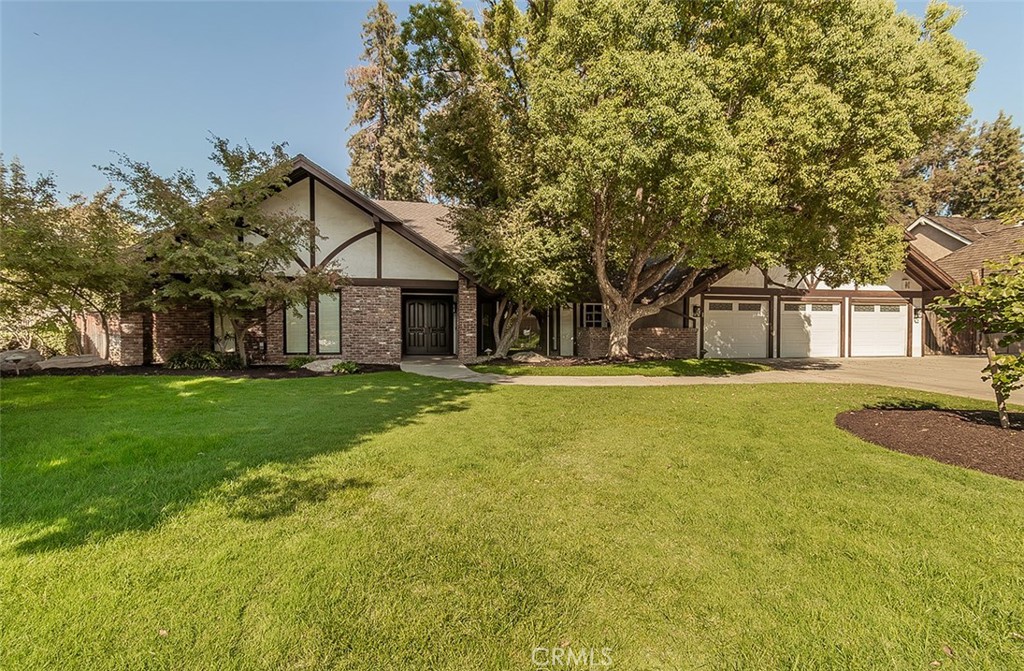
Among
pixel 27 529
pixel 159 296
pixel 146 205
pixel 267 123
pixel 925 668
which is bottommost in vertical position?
pixel 925 668

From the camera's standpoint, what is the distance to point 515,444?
528 centimetres

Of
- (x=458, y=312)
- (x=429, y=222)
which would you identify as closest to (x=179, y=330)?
(x=458, y=312)

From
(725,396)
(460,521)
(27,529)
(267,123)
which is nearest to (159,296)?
(267,123)

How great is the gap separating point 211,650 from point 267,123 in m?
13.1

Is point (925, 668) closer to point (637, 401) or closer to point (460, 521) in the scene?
point (460, 521)

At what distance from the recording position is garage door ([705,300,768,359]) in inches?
690

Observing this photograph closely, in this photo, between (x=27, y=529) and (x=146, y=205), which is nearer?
(x=27, y=529)

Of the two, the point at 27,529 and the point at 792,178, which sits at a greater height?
the point at 792,178

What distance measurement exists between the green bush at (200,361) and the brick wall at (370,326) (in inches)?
109

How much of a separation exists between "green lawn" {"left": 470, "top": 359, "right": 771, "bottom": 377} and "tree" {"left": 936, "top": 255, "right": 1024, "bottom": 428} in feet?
21.4

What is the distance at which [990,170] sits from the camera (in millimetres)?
31047

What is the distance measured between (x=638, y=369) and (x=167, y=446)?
34.8 feet

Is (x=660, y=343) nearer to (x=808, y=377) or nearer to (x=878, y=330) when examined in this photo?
(x=808, y=377)

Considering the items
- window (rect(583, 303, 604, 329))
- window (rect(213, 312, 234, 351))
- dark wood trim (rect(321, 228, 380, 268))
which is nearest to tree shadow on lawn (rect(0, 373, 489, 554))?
window (rect(213, 312, 234, 351))
